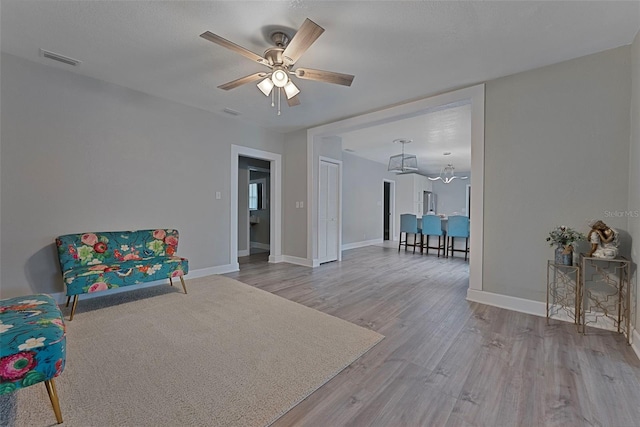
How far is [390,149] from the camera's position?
22.2 feet

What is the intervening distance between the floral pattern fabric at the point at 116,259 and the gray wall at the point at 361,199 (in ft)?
14.6

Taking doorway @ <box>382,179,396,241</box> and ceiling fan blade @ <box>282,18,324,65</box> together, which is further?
doorway @ <box>382,179,396,241</box>

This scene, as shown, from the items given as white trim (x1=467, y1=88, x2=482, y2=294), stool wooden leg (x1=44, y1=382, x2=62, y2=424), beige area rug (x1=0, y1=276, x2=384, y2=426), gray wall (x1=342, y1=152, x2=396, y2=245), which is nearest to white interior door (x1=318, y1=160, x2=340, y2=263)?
gray wall (x1=342, y1=152, x2=396, y2=245)

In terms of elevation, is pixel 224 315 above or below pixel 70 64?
below

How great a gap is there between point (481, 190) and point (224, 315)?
122 inches

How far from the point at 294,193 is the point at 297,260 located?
130 cm

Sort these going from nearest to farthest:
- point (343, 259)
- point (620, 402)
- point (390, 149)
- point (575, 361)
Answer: point (620, 402) < point (575, 361) < point (343, 259) < point (390, 149)

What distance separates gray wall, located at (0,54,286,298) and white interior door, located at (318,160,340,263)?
5.72ft

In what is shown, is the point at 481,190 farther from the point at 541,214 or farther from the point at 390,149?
the point at 390,149

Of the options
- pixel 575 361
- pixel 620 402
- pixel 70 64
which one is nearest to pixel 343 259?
pixel 575 361

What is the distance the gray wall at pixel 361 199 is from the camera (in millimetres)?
7180

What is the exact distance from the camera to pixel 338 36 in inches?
90.6

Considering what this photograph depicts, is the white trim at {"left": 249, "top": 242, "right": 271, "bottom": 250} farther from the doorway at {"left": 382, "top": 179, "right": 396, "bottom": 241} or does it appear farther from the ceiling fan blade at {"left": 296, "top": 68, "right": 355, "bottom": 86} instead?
the ceiling fan blade at {"left": 296, "top": 68, "right": 355, "bottom": 86}

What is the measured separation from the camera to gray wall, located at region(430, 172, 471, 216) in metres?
11.0
